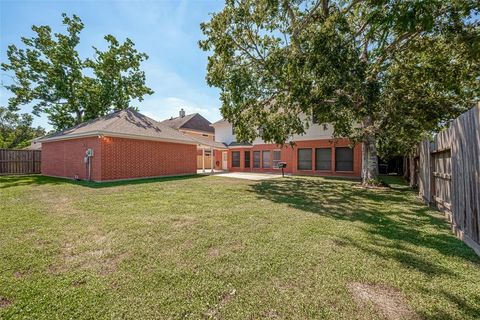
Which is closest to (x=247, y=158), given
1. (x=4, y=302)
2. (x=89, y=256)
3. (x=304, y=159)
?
(x=304, y=159)

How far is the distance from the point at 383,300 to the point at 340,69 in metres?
7.31

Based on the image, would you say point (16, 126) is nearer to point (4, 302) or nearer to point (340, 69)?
point (4, 302)

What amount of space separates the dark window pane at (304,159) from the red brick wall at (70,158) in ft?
47.8

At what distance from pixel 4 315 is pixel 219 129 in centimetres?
2379

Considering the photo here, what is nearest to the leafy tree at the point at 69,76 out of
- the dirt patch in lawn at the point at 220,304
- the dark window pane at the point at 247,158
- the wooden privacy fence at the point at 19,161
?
the wooden privacy fence at the point at 19,161

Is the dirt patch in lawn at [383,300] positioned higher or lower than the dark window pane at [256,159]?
lower

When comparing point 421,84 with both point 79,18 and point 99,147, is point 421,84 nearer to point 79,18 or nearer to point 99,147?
point 99,147

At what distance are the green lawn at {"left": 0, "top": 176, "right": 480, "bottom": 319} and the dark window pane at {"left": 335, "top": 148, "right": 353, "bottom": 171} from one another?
10912 millimetres

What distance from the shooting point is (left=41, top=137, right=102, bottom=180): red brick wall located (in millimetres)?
11853

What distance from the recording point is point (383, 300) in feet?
7.63

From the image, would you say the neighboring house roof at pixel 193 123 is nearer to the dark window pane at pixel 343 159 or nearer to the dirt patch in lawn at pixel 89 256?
the dark window pane at pixel 343 159

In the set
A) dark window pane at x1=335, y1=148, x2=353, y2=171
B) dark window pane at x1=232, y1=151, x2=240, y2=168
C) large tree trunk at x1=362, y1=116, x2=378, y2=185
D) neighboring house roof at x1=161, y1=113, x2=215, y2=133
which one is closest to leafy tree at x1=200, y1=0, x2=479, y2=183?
large tree trunk at x1=362, y1=116, x2=378, y2=185

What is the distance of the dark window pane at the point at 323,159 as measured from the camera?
17000 mm

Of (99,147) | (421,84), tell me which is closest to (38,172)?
(99,147)
